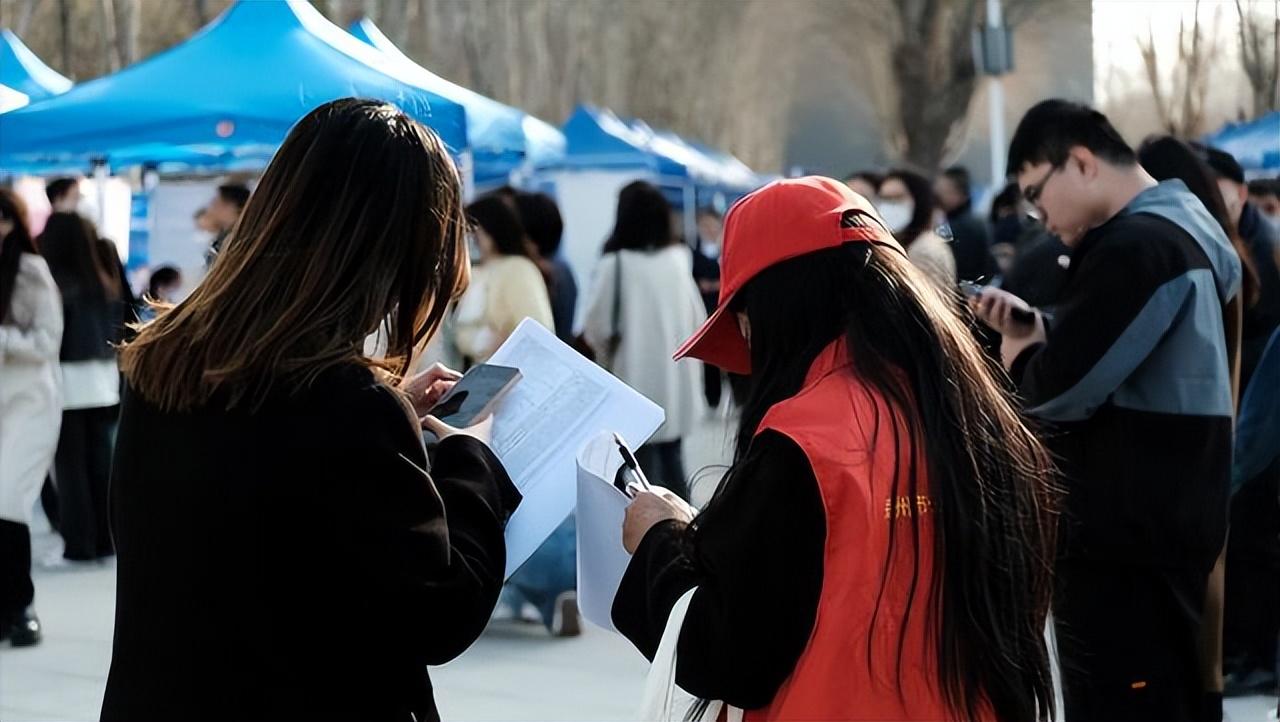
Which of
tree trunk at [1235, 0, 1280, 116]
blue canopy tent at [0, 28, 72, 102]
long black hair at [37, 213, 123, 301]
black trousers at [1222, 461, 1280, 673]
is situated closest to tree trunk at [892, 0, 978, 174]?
tree trunk at [1235, 0, 1280, 116]

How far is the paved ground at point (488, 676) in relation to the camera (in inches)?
243

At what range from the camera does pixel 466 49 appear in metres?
35.2

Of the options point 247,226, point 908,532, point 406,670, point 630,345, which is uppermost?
point 247,226

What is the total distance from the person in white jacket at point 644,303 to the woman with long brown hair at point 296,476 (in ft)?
20.4

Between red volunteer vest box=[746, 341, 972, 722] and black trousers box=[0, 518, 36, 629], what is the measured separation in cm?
560

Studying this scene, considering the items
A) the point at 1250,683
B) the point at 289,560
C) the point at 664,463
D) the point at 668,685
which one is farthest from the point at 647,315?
the point at 289,560

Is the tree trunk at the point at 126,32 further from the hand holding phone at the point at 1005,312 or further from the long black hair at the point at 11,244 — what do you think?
the hand holding phone at the point at 1005,312

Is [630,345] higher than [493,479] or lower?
lower

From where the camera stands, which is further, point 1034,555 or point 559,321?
point 559,321

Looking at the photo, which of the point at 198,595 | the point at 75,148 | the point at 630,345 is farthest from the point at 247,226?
the point at 75,148

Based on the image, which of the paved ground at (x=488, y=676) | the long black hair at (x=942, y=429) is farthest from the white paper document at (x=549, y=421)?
the paved ground at (x=488, y=676)

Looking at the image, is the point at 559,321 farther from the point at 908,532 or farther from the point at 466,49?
the point at 466,49

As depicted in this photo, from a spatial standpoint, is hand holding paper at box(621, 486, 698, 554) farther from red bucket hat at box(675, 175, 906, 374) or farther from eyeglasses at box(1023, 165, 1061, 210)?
eyeglasses at box(1023, 165, 1061, 210)

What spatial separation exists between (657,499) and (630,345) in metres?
6.15
